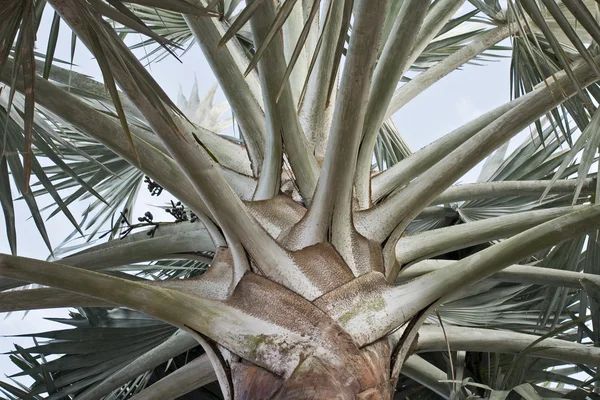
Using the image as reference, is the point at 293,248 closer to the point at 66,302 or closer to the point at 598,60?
the point at 66,302

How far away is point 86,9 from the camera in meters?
0.98

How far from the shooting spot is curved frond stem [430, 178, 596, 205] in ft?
5.89

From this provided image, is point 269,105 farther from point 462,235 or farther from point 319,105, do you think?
point 462,235

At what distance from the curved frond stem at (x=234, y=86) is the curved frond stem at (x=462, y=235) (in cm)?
43

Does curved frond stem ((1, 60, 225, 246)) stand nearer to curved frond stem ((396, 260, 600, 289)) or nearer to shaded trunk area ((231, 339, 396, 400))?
shaded trunk area ((231, 339, 396, 400))

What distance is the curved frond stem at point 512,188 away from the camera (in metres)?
1.79

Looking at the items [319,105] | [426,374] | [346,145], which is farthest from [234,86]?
[426,374]

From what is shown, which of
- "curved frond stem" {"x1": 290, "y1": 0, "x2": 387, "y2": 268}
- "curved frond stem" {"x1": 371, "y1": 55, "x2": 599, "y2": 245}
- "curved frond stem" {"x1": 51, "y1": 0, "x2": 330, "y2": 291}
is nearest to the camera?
"curved frond stem" {"x1": 51, "y1": 0, "x2": 330, "y2": 291}

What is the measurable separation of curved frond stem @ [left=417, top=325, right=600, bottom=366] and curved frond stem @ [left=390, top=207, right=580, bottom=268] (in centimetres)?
19

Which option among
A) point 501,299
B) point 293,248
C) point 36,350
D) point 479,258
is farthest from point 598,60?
point 36,350

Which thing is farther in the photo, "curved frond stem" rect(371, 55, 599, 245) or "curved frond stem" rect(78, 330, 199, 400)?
"curved frond stem" rect(78, 330, 199, 400)

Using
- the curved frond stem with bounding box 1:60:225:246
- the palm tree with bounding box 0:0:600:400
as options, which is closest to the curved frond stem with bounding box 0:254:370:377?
the palm tree with bounding box 0:0:600:400

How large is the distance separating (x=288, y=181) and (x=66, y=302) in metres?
0.60

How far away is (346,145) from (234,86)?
1.42 feet
